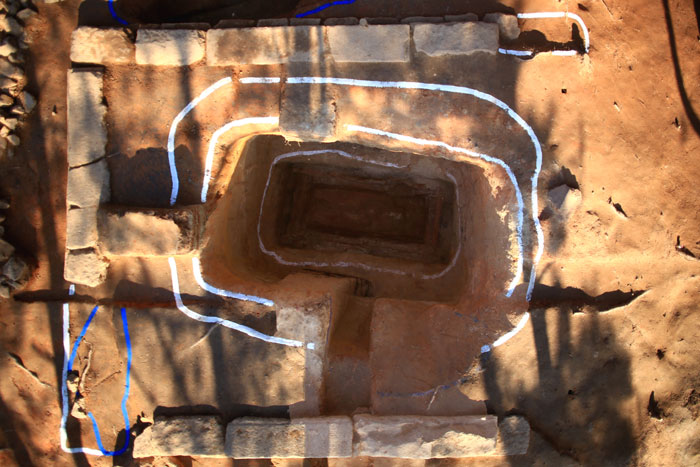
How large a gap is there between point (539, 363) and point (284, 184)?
3866mm

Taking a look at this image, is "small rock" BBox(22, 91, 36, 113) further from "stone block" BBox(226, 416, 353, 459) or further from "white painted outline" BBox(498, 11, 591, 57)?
"white painted outline" BBox(498, 11, 591, 57)

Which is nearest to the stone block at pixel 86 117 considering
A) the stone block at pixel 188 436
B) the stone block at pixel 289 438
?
the stone block at pixel 188 436

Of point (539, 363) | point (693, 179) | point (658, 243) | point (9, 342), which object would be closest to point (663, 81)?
point (693, 179)

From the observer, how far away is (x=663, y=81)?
4.05m

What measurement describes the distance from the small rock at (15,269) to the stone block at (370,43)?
12.3ft

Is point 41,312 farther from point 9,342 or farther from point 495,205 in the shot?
point 495,205

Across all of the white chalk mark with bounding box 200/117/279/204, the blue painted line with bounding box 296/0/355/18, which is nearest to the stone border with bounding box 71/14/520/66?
the blue painted line with bounding box 296/0/355/18

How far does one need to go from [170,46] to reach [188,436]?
378 centimetres

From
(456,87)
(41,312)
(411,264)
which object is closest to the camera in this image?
(456,87)

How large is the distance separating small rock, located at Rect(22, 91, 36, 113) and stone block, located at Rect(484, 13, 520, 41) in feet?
14.9

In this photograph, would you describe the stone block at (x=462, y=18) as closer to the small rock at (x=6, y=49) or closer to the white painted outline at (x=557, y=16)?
the white painted outline at (x=557, y=16)

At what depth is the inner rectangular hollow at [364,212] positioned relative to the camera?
5922 mm

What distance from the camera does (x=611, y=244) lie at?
3.95 metres

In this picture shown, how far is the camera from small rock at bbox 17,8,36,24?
430cm
